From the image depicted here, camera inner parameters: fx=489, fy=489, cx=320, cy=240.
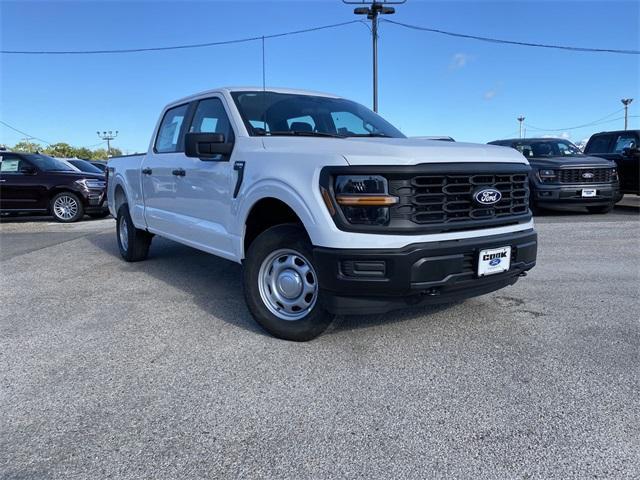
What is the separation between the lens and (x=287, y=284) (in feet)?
11.4

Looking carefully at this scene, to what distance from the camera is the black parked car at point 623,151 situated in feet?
36.4

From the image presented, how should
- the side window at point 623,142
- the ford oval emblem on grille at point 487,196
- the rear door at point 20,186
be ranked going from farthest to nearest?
1. the side window at point 623,142
2. the rear door at point 20,186
3. the ford oval emblem on grille at point 487,196

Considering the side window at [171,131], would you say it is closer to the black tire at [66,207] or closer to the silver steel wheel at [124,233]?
the silver steel wheel at [124,233]

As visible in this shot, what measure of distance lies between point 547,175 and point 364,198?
8.49 metres

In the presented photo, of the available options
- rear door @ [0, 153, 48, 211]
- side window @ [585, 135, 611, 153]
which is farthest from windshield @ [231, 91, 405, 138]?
side window @ [585, 135, 611, 153]

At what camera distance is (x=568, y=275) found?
5328mm

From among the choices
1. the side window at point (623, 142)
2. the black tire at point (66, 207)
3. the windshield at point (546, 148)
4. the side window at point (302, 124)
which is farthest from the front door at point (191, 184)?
the side window at point (623, 142)

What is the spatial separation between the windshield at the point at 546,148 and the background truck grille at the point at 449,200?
28.7 ft

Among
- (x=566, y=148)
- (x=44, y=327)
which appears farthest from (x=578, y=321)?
(x=566, y=148)

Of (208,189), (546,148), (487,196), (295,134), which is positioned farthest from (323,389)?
(546,148)

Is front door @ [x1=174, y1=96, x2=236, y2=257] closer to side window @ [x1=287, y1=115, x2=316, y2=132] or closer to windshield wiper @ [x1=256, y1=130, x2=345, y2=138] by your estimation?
windshield wiper @ [x1=256, y1=130, x2=345, y2=138]

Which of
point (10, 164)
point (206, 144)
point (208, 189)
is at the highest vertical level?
point (10, 164)

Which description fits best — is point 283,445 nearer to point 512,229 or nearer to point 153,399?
point 153,399

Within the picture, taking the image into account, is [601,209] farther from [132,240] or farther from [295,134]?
[132,240]
